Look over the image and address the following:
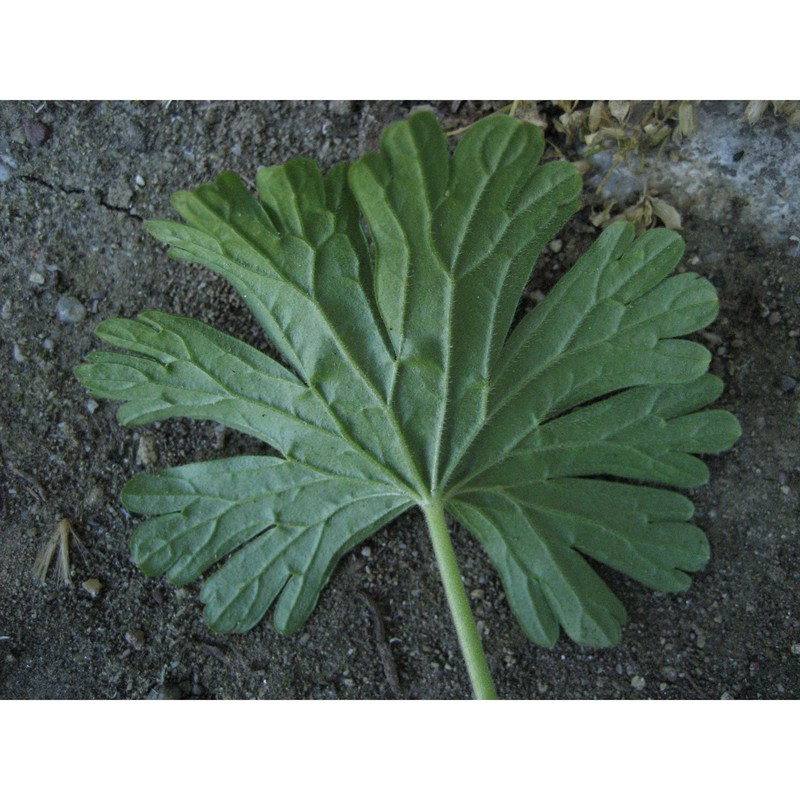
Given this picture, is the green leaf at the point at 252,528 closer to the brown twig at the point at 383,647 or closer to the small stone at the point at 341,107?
the brown twig at the point at 383,647

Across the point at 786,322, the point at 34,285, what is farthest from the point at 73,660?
the point at 786,322

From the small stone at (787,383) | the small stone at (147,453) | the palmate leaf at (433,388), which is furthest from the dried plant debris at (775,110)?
the small stone at (147,453)

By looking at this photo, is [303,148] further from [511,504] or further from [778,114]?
[778,114]

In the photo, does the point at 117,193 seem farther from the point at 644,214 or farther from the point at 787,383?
the point at 787,383

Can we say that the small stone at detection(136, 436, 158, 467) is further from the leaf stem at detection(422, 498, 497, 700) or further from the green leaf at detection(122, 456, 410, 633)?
the leaf stem at detection(422, 498, 497, 700)

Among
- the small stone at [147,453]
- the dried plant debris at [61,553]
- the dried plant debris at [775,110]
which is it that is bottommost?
the dried plant debris at [61,553]

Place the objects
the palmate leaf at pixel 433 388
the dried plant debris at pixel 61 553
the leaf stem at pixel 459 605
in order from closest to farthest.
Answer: the palmate leaf at pixel 433 388
the leaf stem at pixel 459 605
the dried plant debris at pixel 61 553
